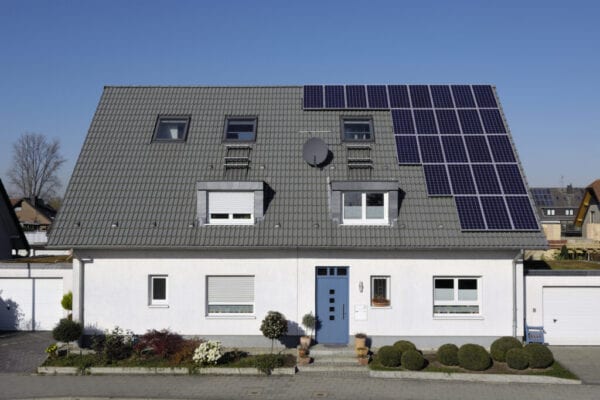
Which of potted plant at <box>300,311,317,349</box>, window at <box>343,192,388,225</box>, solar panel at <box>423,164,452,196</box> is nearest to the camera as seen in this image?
potted plant at <box>300,311,317,349</box>

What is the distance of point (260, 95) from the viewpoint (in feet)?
77.5

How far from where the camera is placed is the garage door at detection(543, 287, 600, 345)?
19.1m

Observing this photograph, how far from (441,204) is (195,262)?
8.35 meters

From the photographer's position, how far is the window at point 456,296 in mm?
18438

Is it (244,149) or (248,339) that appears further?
(244,149)

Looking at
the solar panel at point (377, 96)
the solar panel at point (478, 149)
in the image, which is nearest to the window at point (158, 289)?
the solar panel at point (377, 96)

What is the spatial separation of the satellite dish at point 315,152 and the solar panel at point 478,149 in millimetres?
5163

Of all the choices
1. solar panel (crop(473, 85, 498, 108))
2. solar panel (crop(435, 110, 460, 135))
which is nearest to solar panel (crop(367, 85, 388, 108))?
solar panel (crop(435, 110, 460, 135))

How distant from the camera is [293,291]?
18297 millimetres

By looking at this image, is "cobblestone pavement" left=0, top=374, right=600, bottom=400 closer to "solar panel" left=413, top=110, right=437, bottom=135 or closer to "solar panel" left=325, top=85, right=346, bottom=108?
"solar panel" left=413, top=110, right=437, bottom=135

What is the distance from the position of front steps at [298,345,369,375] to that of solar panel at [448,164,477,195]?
21.1ft

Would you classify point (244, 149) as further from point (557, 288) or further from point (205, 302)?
point (557, 288)

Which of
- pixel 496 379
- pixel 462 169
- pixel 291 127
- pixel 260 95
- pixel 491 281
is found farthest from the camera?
pixel 260 95

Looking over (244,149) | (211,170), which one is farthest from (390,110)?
(211,170)
